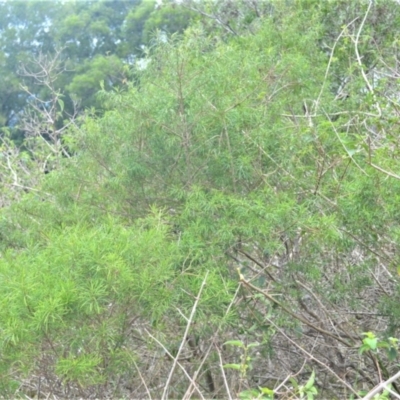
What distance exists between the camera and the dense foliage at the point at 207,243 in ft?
8.45

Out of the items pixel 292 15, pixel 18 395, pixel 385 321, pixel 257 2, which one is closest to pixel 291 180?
pixel 385 321

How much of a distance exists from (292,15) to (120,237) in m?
3.71

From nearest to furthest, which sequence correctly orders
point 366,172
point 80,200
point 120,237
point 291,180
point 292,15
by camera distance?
point 120,237, point 366,172, point 291,180, point 80,200, point 292,15

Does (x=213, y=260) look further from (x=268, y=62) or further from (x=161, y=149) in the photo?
(x=268, y=62)

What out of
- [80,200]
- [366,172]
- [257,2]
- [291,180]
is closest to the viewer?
[366,172]

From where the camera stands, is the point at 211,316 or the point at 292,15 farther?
the point at 292,15

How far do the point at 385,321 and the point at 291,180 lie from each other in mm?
897

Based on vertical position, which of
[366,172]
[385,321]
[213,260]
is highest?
[366,172]

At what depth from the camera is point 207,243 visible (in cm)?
314

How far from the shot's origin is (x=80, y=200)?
3.77 metres

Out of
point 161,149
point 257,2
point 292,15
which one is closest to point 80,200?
point 161,149

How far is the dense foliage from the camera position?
2.57m

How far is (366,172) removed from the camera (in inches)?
117

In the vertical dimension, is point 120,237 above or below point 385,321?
above
